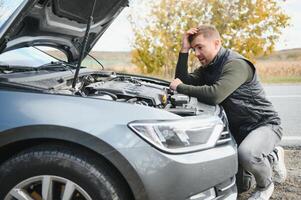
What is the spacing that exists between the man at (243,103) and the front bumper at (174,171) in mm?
759

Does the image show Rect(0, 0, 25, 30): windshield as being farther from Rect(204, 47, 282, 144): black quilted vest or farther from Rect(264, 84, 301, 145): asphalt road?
Rect(264, 84, 301, 145): asphalt road

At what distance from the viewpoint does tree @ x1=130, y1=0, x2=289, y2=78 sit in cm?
1070

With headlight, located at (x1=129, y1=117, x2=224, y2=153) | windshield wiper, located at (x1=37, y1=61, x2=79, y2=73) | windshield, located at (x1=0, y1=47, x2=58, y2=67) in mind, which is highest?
windshield, located at (x1=0, y1=47, x2=58, y2=67)

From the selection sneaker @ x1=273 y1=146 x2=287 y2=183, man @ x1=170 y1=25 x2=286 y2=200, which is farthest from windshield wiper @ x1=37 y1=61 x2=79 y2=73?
sneaker @ x1=273 y1=146 x2=287 y2=183

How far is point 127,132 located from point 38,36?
178cm

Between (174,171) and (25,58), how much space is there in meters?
1.89

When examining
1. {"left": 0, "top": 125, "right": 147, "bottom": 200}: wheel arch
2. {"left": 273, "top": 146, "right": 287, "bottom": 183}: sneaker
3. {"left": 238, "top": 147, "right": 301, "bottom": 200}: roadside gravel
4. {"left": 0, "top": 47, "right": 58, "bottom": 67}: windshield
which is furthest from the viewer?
{"left": 273, "top": 146, "right": 287, "bottom": 183}: sneaker

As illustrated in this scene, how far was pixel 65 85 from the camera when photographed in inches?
110

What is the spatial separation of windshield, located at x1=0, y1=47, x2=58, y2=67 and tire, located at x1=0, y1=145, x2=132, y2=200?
1.07m

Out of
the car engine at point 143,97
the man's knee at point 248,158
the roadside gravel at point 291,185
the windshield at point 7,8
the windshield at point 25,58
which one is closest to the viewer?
the windshield at point 7,8

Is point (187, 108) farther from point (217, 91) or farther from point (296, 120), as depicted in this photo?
point (296, 120)

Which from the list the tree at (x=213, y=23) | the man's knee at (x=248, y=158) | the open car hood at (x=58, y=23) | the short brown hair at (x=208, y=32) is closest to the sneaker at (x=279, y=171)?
the man's knee at (x=248, y=158)

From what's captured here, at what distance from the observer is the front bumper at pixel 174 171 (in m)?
2.15

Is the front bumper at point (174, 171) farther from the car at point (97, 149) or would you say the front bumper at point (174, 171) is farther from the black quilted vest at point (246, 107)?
the black quilted vest at point (246, 107)
